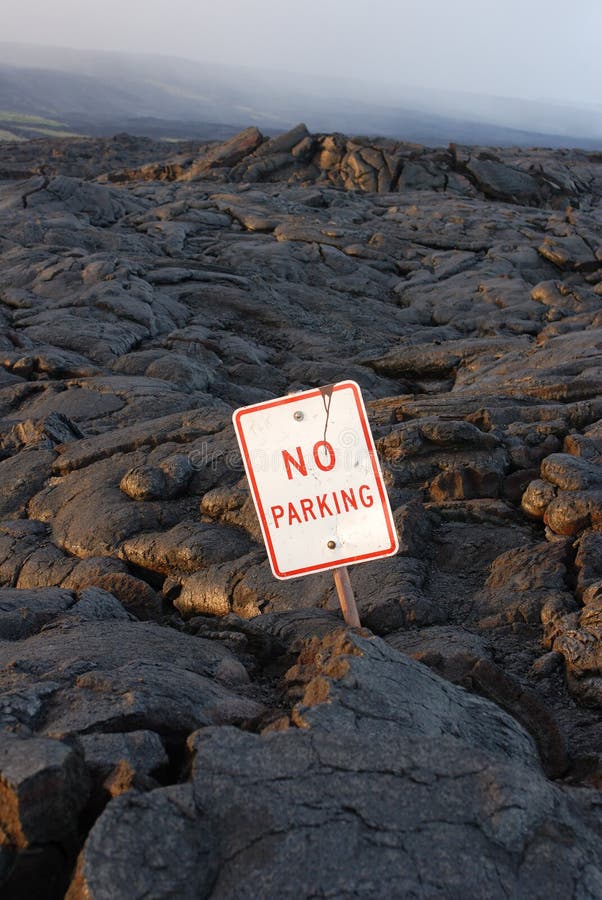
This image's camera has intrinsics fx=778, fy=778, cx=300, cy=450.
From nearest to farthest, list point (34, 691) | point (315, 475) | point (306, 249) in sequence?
point (34, 691)
point (315, 475)
point (306, 249)

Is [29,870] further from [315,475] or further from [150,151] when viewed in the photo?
[150,151]

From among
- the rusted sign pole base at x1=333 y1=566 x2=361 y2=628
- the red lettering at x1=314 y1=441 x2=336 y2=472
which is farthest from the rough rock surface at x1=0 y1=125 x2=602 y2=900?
the red lettering at x1=314 y1=441 x2=336 y2=472

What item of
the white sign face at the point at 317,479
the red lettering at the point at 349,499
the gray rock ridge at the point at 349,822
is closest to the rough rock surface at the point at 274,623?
the gray rock ridge at the point at 349,822

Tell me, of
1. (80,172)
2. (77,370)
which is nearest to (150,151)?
(80,172)

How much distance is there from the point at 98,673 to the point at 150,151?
241 feet

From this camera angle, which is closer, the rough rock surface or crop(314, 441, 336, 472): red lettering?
the rough rock surface

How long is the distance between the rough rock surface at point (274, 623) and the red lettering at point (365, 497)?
0.74 metres

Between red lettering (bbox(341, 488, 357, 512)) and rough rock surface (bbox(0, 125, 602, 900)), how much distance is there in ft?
2.41

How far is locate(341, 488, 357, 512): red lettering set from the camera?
450 centimetres

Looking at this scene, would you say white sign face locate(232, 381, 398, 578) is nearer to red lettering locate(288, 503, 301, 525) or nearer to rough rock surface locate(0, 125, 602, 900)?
red lettering locate(288, 503, 301, 525)

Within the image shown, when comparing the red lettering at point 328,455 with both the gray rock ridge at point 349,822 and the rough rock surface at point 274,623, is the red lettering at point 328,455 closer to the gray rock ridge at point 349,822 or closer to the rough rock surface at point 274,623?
the rough rock surface at point 274,623

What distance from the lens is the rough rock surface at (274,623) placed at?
286 centimetres

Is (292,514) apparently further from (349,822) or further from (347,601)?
(349,822)

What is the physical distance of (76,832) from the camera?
2945mm
